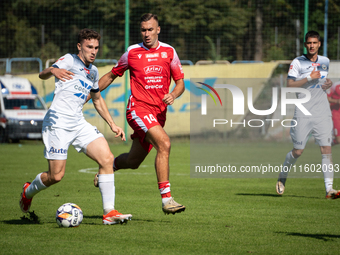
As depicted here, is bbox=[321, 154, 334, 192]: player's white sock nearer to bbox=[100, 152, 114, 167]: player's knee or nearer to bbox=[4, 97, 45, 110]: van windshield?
bbox=[100, 152, 114, 167]: player's knee

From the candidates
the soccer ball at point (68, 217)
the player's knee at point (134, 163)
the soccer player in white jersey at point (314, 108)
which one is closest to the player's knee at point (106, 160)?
the soccer ball at point (68, 217)

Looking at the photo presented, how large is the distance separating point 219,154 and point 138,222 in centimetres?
1114

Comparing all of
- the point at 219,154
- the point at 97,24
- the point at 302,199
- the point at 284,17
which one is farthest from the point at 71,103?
the point at 97,24

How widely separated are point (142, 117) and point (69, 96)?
3.29ft

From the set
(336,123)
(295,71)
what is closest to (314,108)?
(295,71)

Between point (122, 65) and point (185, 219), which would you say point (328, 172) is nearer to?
point (185, 219)

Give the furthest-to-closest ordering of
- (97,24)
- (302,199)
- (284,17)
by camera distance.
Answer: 1. (97,24)
2. (284,17)
3. (302,199)

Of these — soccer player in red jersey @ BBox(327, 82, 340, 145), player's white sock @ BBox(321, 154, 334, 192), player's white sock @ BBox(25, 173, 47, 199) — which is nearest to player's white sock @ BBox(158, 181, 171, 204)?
player's white sock @ BBox(25, 173, 47, 199)

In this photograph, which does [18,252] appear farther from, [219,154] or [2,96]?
[2,96]

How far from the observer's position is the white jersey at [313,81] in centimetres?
879

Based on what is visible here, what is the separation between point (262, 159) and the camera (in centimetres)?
1558

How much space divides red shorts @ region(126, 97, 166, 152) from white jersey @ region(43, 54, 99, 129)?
80 centimetres

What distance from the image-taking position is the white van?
20812 millimetres

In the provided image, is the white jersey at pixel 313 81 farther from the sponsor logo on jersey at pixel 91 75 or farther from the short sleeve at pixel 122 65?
the sponsor logo on jersey at pixel 91 75
